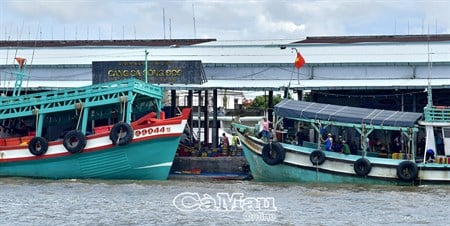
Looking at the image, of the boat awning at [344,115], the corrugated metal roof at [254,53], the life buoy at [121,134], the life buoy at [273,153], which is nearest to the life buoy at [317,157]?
the life buoy at [273,153]

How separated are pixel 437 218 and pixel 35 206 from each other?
434 inches

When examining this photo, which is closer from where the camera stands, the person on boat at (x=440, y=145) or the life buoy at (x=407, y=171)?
the life buoy at (x=407, y=171)

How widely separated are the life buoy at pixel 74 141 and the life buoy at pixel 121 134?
1.11 metres

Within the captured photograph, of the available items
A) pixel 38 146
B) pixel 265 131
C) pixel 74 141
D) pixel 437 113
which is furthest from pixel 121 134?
pixel 437 113

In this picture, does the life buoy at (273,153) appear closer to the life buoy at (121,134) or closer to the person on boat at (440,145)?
the life buoy at (121,134)

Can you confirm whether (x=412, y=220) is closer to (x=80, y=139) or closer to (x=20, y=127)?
(x=80, y=139)

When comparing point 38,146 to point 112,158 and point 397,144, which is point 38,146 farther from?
point 397,144

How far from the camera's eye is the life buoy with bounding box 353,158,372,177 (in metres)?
33.7

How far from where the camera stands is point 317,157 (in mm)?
34062

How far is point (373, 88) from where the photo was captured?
134ft

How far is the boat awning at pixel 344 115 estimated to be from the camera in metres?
34.5

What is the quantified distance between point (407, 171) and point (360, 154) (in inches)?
99.9

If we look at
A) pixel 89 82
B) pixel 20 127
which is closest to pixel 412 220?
pixel 20 127

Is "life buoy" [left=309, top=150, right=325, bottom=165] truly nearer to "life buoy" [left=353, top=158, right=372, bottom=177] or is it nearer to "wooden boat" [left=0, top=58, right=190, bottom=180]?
"life buoy" [left=353, top=158, right=372, bottom=177]
